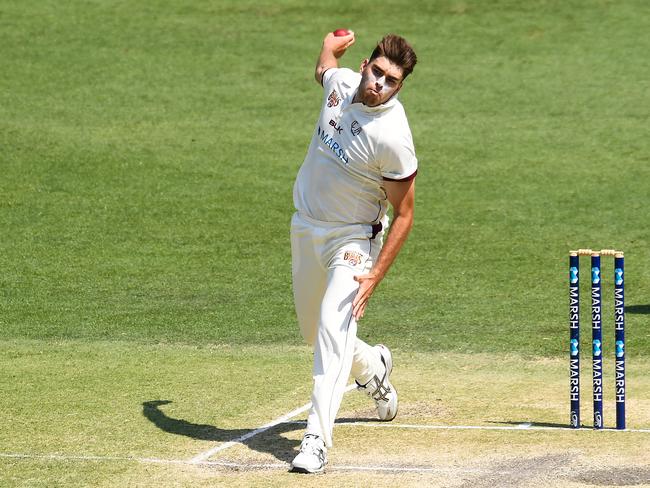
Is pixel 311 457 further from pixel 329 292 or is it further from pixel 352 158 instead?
pixel 352 158

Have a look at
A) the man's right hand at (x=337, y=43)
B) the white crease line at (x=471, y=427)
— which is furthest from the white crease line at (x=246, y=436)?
the man's right hand at (x=337, y=43)

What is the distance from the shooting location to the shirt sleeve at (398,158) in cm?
700

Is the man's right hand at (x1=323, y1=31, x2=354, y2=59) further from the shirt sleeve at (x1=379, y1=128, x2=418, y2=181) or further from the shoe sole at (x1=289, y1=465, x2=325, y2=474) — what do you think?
the shoe sole at (x1=289, y1=465, x2=325, y2=474)

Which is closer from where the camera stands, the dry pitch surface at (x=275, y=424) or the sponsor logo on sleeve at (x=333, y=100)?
the dry pitch surface at (x=275, y=424)

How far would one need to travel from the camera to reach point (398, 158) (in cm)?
701

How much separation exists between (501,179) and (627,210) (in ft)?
6.66

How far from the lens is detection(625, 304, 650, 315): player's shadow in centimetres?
1194

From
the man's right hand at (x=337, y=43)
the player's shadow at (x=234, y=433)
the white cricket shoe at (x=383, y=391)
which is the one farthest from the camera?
the white cricket shoe at (x=383, y=391)

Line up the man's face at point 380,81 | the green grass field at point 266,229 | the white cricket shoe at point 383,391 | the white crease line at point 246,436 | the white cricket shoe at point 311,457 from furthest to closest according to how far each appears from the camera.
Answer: the white cricket shoe at point 383,391 → the green grass field at point 266,229 → the white crease line at point 246,436 → the man's face at point 380,81 → the white cricket shoe at point 311,457

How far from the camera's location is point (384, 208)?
24.3 ft

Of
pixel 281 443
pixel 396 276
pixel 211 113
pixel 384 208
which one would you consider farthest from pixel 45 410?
pixel 211 113

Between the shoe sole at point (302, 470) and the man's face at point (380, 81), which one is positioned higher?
the man's face at point (380, 81)

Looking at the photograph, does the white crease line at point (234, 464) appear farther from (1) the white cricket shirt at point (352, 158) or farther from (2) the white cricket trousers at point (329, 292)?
(1) the white cricket shirt at point (352, 158)

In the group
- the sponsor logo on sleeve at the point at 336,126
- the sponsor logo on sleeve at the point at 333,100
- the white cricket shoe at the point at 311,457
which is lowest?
the white cricket shoe at the point at 311,457
